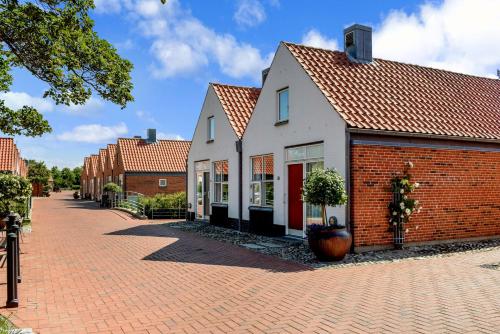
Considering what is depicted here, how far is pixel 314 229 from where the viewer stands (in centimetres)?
1043

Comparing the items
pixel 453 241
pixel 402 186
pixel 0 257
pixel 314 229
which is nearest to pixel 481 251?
pixel 453 241

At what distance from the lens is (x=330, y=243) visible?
10062 mm

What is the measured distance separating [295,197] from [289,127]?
220 cm

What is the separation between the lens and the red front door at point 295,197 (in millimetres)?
13445

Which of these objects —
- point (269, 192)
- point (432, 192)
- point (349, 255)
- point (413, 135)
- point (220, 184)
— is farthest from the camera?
point (220, 184)

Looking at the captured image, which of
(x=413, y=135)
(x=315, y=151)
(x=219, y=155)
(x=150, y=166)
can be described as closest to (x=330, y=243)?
(x=315, y=151)

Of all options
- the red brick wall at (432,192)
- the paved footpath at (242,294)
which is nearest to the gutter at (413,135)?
the red brick wall at (432,192)

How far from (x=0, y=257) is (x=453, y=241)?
479 inches

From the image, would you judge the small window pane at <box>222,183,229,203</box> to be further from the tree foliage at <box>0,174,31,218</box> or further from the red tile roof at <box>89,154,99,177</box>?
the red tile roof at <box>89,154,99,177</box>

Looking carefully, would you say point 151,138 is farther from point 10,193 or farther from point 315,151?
point 315,151

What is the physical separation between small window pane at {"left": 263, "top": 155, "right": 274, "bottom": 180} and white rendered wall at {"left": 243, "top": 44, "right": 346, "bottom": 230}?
28 centimetres

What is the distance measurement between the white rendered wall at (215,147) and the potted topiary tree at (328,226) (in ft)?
23.3

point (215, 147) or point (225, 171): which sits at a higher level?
point (215, 147)

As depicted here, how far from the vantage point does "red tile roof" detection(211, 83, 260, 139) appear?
18203 millimetres
